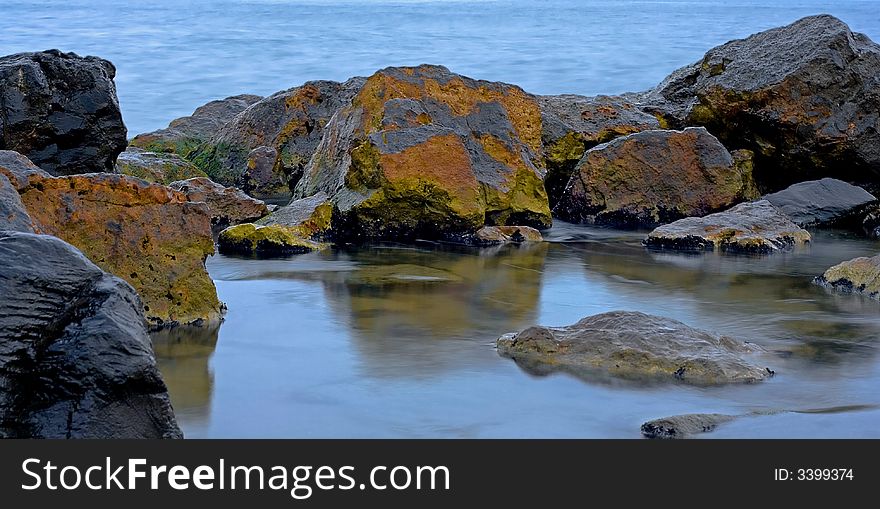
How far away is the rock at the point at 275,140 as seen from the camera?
38.8 feet

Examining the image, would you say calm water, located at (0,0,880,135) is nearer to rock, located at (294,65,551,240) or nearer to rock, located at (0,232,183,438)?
rock, located at (294,65,551,240)

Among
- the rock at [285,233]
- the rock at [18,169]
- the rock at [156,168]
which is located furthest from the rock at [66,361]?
the rock at [156,168]

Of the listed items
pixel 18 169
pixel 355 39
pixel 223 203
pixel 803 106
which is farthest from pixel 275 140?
pixel 355 39

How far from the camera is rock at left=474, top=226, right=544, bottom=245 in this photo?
8.99 m

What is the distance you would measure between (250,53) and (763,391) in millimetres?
31457

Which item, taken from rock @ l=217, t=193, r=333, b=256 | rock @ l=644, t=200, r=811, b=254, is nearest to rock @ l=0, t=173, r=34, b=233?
rock @ l=217, t=193, r=333, b=256

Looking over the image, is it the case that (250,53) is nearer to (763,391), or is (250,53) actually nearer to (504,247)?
(504,247)

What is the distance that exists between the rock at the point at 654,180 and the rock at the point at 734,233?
697 millimetres

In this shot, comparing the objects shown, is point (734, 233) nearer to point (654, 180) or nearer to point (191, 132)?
point (654, 180)

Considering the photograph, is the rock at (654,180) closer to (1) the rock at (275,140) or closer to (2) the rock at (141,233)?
(1) the rock at (275,140)

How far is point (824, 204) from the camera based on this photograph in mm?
10109

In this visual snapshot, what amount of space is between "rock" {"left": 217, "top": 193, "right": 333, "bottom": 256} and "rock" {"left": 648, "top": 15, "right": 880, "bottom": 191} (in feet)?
13.3

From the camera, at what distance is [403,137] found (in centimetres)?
905
